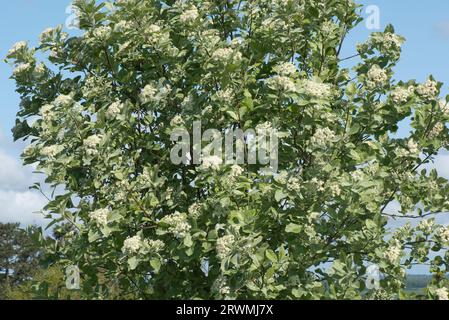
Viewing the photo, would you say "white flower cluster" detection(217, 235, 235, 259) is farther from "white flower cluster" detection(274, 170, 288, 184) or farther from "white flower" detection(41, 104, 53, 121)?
"white flower" detection(41, 104, 53, 121)

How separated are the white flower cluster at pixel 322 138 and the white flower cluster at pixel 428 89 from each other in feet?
4.97

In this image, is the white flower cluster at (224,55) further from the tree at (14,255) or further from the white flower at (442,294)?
the tree at (14,255)

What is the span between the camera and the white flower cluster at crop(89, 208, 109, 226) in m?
7.16

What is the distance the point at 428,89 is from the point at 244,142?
7.81 ft

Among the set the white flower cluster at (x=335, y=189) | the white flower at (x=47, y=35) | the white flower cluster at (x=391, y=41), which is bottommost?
the white flower cluster at (x=335, y=189)

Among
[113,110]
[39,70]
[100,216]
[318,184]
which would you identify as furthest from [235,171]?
[39,70]

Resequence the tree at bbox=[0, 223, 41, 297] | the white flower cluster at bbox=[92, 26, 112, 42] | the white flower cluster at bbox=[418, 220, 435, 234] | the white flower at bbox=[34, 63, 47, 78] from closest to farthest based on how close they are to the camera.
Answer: the white flower cluster at bbox=[92, 26, 112, 42] → the white flower cluster at bbox=[418, 220, 435, 234] → the white flower at bbox=[34, 63, 47, 78] → the tree at bbox=[0, 223, 41, 297]

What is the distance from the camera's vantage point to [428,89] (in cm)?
802

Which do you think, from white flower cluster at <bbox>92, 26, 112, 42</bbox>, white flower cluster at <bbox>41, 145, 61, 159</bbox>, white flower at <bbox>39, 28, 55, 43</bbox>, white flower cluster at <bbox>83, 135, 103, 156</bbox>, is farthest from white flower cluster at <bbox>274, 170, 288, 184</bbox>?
white flower at <bbox>39, 28, 55, 43</bbox>

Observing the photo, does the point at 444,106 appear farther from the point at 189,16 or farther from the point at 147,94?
the point at 147,94

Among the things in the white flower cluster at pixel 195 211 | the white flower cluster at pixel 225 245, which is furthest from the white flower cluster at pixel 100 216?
the white flower cluster at pixel 225 245

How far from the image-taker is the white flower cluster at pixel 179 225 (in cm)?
700

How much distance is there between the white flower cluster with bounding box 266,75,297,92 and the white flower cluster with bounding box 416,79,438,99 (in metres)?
1.78
